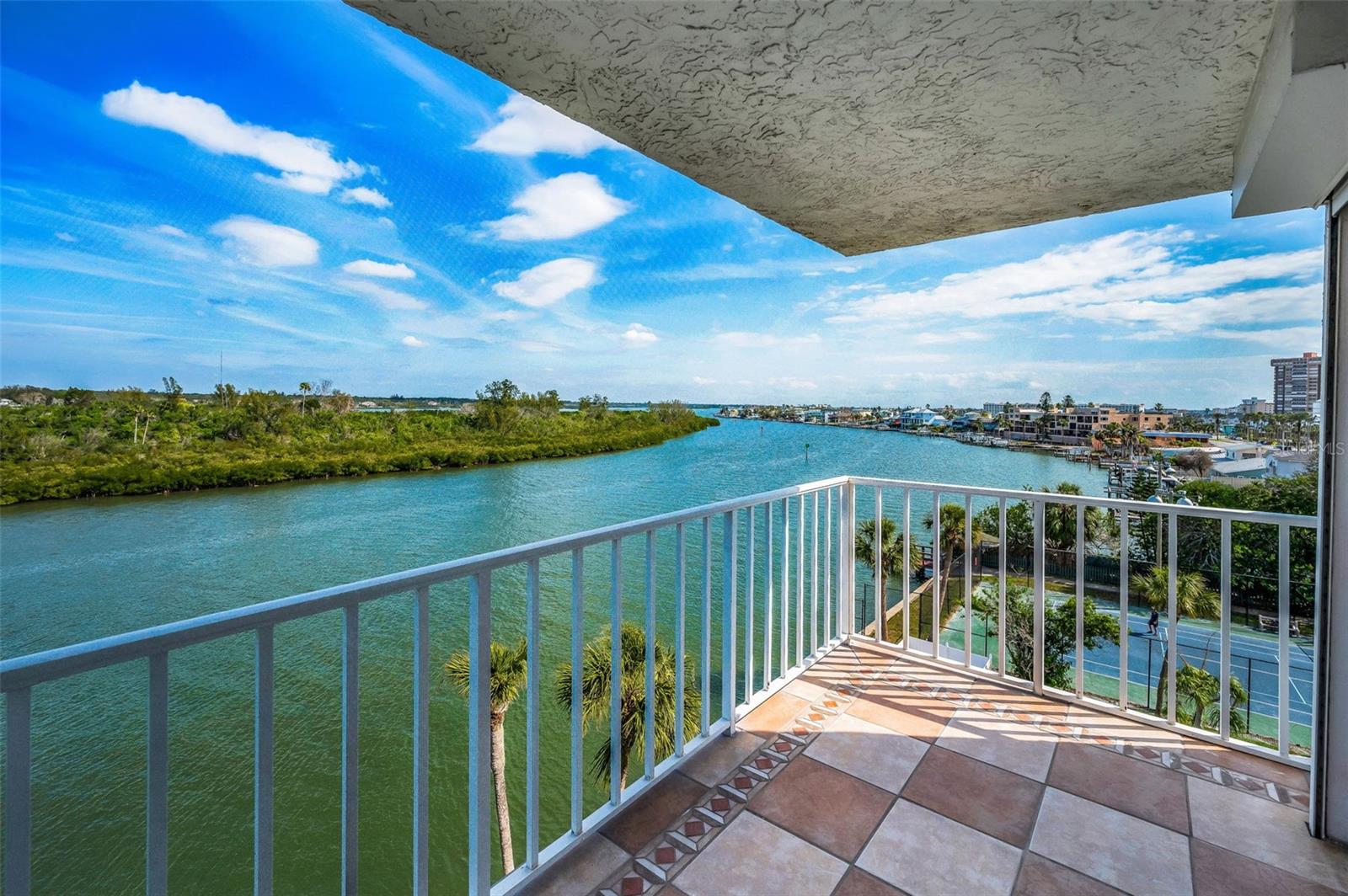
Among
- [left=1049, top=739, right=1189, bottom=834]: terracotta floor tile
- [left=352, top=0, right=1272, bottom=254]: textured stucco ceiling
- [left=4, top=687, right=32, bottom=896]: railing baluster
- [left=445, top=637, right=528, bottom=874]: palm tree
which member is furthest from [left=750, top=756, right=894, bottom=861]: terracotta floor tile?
[left=445, top=637, right=528, bottom=874]: palm tree

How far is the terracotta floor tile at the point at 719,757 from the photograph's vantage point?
1908 mm

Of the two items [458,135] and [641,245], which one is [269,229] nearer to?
[458,135]

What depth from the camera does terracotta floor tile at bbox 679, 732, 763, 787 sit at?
6.26ft

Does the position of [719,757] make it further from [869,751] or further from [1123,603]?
[1123,603]

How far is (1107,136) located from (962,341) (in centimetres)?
2571

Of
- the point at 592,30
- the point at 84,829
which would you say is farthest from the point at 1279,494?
the point at 84,829

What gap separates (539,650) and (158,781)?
0.80 meters

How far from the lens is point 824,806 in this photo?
69.6 inches

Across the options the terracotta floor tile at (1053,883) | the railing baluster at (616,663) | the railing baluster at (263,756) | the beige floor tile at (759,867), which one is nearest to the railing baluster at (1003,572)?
the terracotta floor tile at (1053,883)

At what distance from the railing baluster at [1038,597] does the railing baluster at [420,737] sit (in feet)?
8.46

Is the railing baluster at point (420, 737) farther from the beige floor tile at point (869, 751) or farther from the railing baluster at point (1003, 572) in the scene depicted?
the railing baluster at point (1003, 572)

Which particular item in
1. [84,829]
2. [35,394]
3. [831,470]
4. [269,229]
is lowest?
[84,829]

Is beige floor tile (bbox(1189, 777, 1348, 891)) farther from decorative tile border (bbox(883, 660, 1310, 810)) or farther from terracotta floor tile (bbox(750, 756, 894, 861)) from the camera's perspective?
terracotta floor tile (bbox(750, 756, 894, 861))

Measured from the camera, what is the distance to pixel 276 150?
2133 centimetres
